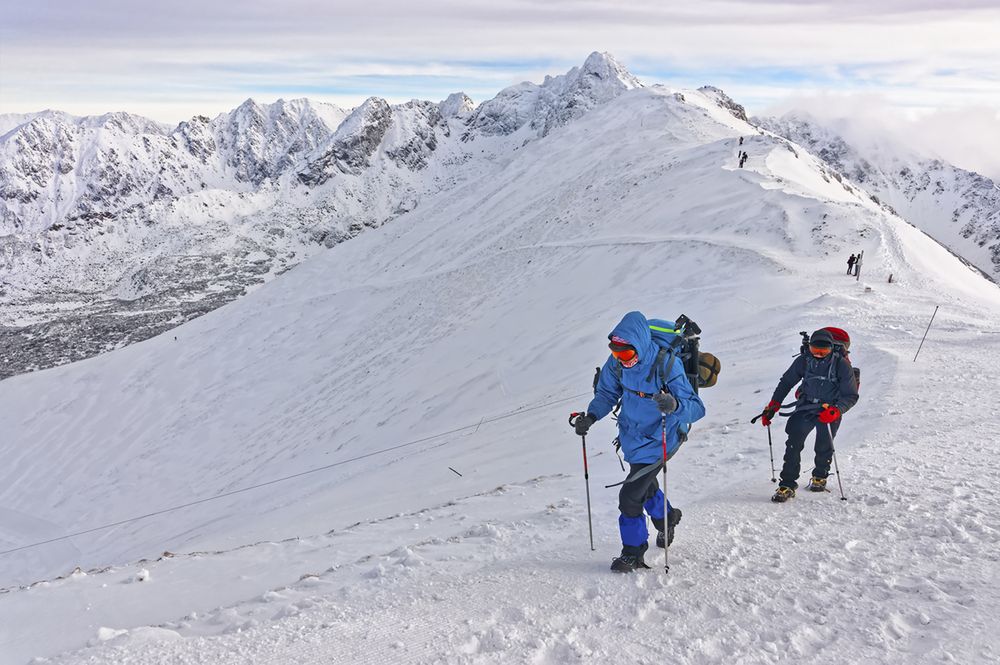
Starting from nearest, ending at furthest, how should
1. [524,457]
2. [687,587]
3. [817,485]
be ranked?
[687,587]
[817,485]
[524,457]

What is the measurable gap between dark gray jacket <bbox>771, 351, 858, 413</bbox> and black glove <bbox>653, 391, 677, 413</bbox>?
2.69m

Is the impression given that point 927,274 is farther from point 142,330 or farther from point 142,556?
point 142,330

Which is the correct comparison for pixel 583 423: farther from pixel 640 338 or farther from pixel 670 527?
pixel 670 527

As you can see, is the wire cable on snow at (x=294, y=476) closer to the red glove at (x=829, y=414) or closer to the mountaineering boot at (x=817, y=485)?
the mountaineering boot at (x=817, y=485)

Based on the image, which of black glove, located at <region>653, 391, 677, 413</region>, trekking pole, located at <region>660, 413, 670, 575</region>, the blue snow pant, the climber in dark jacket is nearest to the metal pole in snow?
trekking pole, located at <region>660, 413, 670, 575</region>

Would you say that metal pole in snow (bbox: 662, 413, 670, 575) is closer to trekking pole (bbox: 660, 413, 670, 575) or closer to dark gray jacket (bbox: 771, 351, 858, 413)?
trekking pole (bbox: 660, 413, 670, 575)

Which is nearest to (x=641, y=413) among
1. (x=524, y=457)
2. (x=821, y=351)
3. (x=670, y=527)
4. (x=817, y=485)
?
(x=670, y=527)

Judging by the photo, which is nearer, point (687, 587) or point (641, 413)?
point (687, 587)

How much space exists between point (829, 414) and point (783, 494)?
107cm

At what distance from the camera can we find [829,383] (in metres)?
7.47

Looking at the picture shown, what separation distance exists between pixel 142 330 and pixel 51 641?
20600 centimetres

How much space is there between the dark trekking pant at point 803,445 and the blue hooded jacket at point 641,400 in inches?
91.6

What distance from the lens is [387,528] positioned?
9047mm

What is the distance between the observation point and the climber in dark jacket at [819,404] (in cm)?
741
